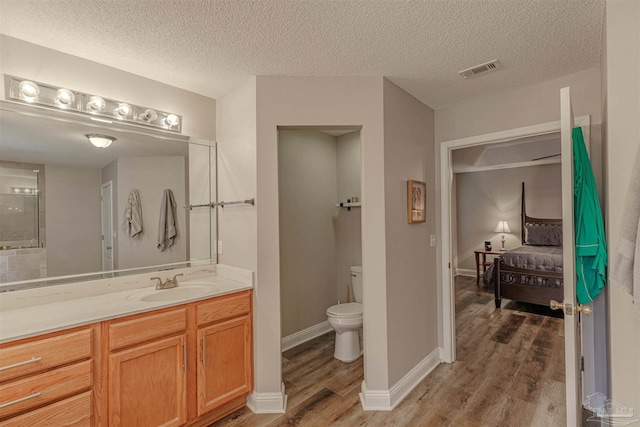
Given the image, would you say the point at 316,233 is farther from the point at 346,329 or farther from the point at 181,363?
the point at 181,363

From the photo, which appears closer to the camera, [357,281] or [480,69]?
[480,69]

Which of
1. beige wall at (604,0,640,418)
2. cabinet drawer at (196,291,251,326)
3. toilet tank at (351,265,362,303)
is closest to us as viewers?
beige wall at (604,0,640,418)


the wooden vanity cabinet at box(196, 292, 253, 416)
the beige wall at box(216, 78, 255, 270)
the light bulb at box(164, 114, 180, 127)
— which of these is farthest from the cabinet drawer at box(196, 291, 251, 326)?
the light bulb at box(164, 114, 180, 127)

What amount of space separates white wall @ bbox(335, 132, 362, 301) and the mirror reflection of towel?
6.31 ft

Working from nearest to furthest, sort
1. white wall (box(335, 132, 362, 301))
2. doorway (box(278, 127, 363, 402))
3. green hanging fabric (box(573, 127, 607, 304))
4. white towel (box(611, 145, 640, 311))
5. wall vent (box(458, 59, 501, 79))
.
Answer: white towel (box(611, 145, 640, 311)), green hanging fabric (box(573, 127, 607, 304)), wall vent (box(458, 59, 501, 79)), doorway (box(278, 127, 363, 402)), white wall (box(335, 132, 362, 301))

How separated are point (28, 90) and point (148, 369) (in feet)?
5.80

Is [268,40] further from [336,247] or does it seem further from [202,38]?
[336,247]

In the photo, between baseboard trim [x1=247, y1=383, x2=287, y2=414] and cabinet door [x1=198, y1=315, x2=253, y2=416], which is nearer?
cabinet door [x1=198, y1=315, x2=253, y2=416]

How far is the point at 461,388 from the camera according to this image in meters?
2.43

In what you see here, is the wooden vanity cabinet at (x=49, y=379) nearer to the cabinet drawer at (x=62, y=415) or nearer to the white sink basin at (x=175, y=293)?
the cabinet drawer at (x=62, y=415)

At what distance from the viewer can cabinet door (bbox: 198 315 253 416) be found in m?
1.96

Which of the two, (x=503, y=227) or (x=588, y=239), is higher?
(x=588, y=239)

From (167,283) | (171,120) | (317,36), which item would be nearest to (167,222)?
(167,283)

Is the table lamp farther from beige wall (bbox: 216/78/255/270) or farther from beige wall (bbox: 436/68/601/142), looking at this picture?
beige wall (bbox: 216/78/255/270)
